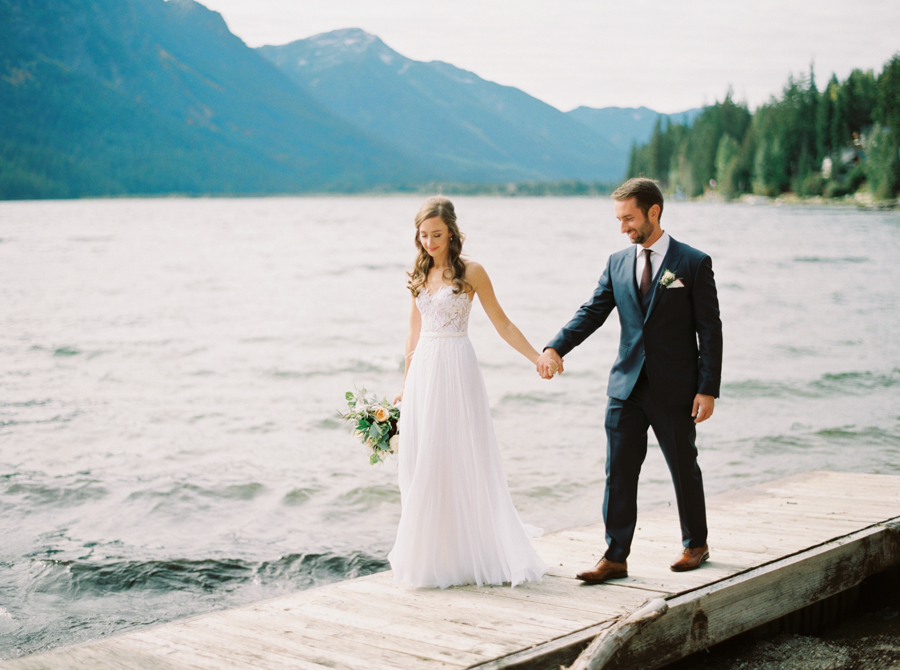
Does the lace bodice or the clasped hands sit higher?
the lace bodice

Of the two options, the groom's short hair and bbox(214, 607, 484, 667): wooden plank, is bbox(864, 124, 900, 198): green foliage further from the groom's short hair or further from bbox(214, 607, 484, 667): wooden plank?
bbox(214, 607, 484, 667): wooden plank

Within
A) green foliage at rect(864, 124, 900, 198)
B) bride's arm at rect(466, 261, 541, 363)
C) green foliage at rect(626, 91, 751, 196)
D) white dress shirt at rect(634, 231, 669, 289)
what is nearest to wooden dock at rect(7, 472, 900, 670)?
bride's arm at rect(466, 261, 541, 363)

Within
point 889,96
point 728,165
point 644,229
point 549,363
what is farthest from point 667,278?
point 728,165

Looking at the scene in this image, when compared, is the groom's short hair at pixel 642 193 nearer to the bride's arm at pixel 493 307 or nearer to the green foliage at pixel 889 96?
the bride's arm at pixel 493 307

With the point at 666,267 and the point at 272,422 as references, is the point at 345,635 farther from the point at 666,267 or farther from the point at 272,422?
the point at 272,422

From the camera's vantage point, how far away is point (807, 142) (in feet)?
396

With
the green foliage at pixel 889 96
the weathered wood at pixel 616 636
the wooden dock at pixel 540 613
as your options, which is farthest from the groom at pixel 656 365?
the green foliage at pixel 889 96

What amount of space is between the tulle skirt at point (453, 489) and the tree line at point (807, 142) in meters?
93.2

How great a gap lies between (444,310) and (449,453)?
916 mm

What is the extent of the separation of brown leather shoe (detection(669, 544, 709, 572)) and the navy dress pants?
0.04 meters

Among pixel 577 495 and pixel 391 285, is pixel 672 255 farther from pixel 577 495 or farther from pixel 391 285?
pixel 391 285

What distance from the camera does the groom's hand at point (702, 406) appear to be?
470 centimetres

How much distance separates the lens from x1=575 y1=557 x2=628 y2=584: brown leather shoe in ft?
16.5

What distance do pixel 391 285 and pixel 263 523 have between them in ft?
101
